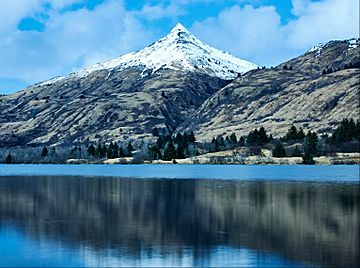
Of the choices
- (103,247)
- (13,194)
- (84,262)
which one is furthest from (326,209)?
(13,194)

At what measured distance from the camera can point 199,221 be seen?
56344mm

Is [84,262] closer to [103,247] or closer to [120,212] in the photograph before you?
[103,247]

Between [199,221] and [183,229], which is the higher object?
[199,221]

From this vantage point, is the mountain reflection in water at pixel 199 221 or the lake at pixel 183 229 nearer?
the lake at pixel 183 229

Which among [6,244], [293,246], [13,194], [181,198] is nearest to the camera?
[293,246]

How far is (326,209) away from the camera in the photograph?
64.2 metres

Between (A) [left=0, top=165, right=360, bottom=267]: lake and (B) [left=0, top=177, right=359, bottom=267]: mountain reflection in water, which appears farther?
(B) [left=0, top=177, right=359, bottom=267]: mountain reflection in water

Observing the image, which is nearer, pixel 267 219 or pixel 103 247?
pixel 103 247

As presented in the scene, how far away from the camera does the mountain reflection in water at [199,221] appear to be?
41.7 meters

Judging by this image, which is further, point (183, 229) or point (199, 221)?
point (199, 221)

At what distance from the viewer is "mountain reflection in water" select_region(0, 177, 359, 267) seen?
137ft

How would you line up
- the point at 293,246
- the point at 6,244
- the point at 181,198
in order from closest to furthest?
the point at 293,246
the point at 6,244
the point at 181,198

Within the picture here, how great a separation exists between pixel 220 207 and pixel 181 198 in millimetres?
13482

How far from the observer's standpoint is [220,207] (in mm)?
67812
